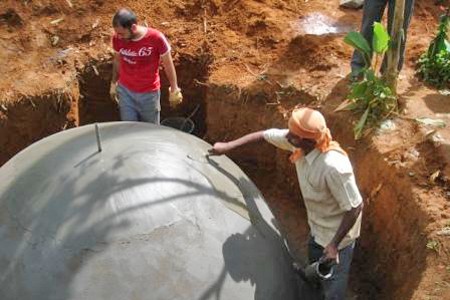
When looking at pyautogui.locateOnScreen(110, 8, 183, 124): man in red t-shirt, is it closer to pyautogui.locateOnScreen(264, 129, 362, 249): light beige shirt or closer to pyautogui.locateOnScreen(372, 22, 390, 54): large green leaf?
pyautogui.locateOnScreen(264, 129, 362, 249): light beige shirt

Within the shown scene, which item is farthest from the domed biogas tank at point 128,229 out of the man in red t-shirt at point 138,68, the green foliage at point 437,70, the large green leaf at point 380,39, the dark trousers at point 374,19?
the green foliage at point 437,70

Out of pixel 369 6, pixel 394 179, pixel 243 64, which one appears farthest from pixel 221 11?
pixel 394 179

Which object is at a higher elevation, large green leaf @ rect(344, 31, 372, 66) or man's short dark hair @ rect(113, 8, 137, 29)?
man's short dark hair @ rect(113, 8, 137, 29)

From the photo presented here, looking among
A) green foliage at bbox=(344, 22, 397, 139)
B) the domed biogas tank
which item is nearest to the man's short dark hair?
the domed biogas tank

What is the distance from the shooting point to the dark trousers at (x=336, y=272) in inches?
195

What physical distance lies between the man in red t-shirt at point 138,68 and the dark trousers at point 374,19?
6.63 feet

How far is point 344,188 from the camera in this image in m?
4.44

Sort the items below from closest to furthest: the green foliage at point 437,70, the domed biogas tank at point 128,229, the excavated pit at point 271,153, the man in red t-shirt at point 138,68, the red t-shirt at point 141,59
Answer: the domed biogas tank at point 128,229 < the excavated pit at point 271,153 < the man in red t-shirt at point 138,68 < the red t-shirt at point 141,59 < the green foliage at point 437,70

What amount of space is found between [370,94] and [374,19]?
3.08 ft

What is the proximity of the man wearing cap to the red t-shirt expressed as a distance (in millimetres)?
1783

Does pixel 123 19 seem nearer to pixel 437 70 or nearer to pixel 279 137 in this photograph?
pixel 279 137

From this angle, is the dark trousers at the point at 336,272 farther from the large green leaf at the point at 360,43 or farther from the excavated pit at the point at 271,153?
the large green leaf at the point at 360,43

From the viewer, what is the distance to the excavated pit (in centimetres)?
579

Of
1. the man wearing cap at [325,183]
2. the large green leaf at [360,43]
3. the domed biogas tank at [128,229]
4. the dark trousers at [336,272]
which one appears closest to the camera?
the domed biogas tank at [128,229]
